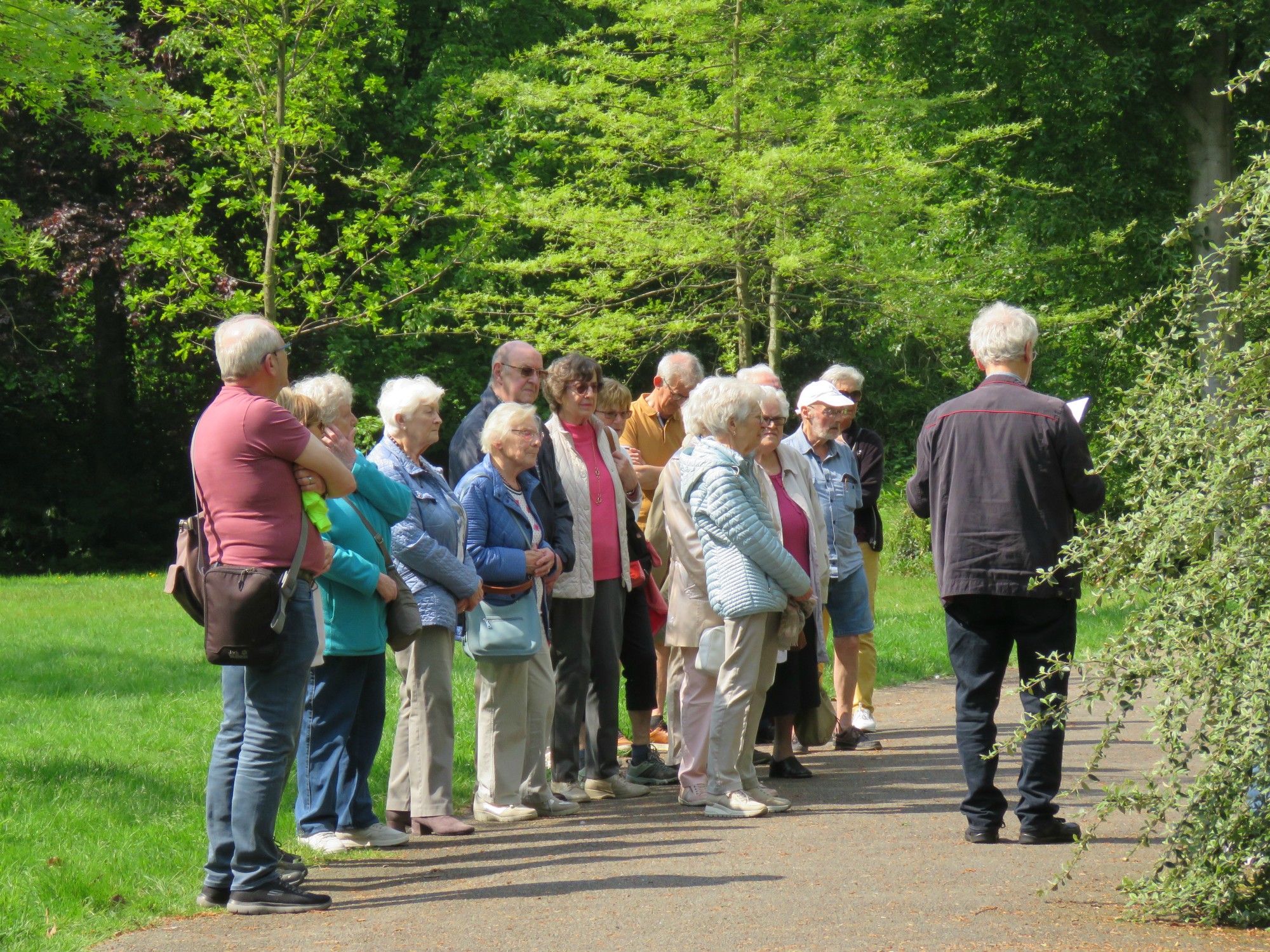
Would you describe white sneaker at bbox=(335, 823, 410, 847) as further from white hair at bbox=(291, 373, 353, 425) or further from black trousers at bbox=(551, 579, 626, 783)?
white hair at bbox=(291, 373, 353, 425)

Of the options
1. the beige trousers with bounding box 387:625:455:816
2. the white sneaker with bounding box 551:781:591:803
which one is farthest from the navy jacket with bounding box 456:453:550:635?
the white sneaker with bounding box 551:781:591:803

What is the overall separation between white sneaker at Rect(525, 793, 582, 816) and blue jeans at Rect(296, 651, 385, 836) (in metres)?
0.95

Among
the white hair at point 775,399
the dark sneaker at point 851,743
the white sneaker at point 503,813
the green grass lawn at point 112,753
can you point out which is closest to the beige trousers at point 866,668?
the dark sneaker at point 851,743

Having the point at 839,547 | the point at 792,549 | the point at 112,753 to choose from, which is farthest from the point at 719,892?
the point at 112,753

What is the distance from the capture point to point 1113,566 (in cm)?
489

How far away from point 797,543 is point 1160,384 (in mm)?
2626

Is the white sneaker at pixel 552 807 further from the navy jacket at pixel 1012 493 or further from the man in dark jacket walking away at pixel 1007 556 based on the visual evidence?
the navy jacket at pixel 1012 493

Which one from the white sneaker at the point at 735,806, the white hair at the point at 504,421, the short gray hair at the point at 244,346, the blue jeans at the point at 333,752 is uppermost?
the short gray hair at the point at 244,346

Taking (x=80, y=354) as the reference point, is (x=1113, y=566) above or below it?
below

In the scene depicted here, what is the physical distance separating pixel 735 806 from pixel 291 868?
2143 mm

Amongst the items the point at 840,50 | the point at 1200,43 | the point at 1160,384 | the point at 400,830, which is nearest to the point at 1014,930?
the point at 1160,384

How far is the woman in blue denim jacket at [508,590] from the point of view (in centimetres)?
671

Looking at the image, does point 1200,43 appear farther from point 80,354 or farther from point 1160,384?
point 80,354

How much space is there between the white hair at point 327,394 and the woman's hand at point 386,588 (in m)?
0.71
